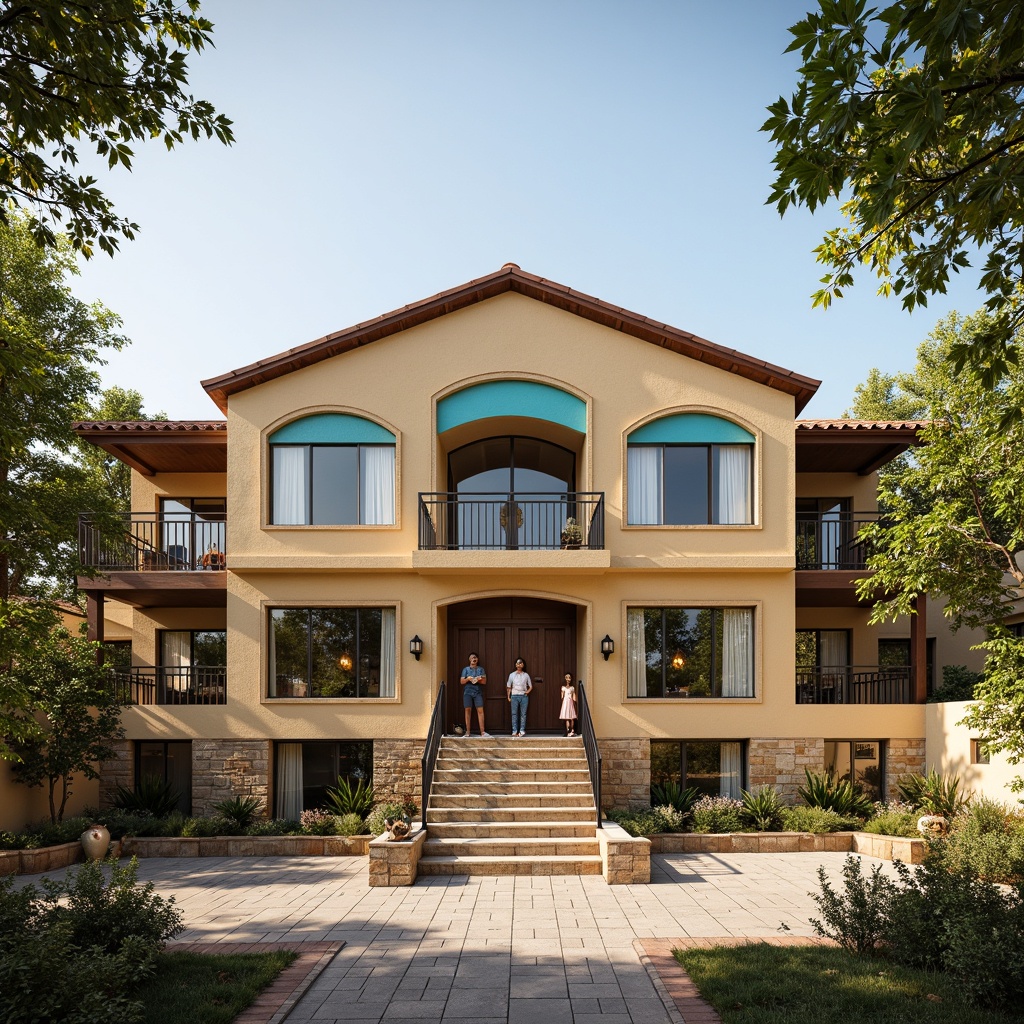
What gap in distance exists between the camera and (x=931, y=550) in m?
13.3

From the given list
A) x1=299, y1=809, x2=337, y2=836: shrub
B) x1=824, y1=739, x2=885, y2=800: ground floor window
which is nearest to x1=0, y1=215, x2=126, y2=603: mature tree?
x1=299, y1=809, x2=337, y2=836: shrub

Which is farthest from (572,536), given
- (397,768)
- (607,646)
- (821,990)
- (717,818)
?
(821,990)

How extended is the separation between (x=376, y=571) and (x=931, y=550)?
31.2 ft

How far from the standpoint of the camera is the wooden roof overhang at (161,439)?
647 inches

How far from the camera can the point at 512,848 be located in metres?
12.7

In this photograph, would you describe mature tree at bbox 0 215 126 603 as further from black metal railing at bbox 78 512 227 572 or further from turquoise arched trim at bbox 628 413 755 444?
turquoise arched trim at bbox 628 413 755 444

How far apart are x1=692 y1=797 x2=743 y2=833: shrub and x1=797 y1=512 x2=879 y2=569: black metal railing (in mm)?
5095

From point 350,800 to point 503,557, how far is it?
5086 millimetres

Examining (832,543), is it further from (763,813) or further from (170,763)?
(170,763)

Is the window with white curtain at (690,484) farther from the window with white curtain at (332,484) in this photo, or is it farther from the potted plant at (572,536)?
the window with white curtain at (332,484)

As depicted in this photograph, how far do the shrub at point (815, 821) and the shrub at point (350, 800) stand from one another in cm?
725

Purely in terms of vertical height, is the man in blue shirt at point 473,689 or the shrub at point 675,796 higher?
the man in blue shirt at point 473,689

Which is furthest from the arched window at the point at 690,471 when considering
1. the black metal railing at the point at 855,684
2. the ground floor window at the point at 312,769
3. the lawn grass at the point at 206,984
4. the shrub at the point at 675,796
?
the lawn grass at the point at 206,984

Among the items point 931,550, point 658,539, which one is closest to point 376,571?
point 658,539
